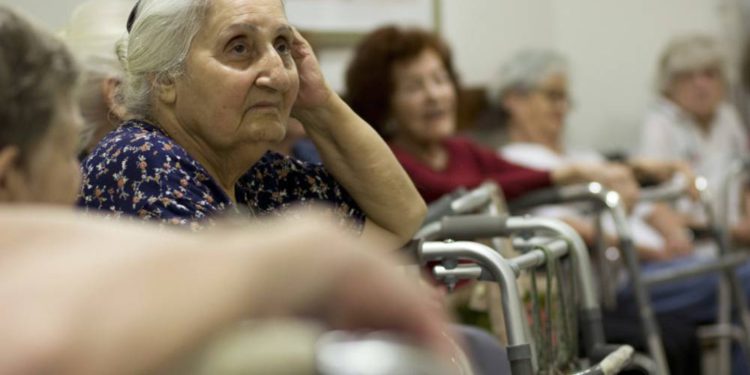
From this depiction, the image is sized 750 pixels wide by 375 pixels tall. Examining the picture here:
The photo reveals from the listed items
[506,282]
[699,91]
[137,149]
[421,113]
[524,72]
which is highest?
[524,72]

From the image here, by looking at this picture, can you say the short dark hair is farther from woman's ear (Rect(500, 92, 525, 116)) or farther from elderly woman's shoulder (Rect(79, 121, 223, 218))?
elderly woman's shoulder (Rect(79, 121, 223, 218))

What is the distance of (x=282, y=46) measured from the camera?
1853 mm

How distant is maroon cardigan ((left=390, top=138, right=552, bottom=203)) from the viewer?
3053mm

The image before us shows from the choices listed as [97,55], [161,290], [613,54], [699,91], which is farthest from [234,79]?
[613,54]

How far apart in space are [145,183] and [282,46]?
1.18 ft

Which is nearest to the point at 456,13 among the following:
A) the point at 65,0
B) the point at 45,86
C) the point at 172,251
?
the point at 65,0

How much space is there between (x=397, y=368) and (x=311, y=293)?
0.20 ft

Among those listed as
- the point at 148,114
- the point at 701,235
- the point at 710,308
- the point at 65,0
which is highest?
the point at 65,0

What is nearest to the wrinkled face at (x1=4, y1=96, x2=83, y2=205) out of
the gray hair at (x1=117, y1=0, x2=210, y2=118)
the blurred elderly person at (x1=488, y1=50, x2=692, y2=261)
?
the gray hair at (x1=117, y1=0, x2=210, y2=118)

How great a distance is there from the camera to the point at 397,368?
0.58 m

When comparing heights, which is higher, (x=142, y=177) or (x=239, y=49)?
(x=239, y=49)

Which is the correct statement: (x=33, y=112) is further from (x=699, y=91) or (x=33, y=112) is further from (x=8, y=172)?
(x=699, y=91)

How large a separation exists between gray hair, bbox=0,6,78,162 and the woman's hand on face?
992 mm

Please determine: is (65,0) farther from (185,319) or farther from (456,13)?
(185,319)
